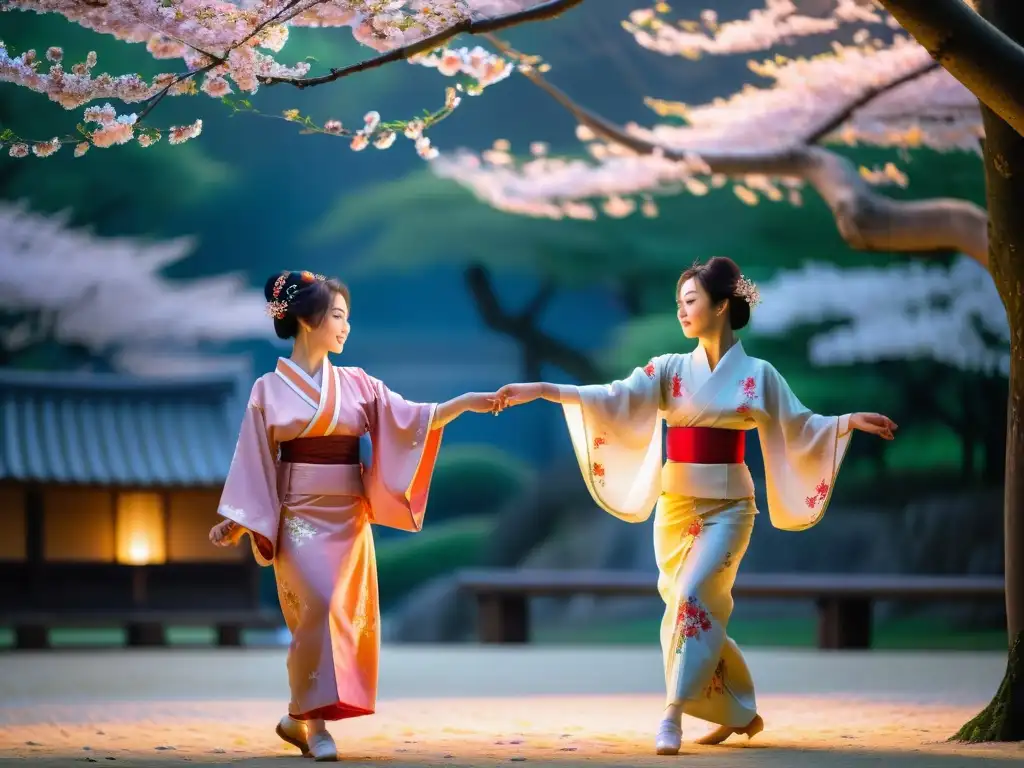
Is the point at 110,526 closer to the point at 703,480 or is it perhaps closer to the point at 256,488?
the point at 256,488

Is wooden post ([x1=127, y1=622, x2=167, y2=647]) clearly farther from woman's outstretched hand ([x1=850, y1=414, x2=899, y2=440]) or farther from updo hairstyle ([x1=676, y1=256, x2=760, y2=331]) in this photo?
woman's outstretched hand ([x1=850, y1=414, x2=899, y2=440])

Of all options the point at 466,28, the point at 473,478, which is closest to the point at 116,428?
the point at 473,478

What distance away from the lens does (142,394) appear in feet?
34.7

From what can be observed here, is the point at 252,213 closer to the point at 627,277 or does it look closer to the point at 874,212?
the point at 627,277

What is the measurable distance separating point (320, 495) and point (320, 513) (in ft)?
0.20

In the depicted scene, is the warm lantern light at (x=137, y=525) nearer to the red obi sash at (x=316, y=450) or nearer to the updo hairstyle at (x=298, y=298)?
the updo hairstyle at (x=298, y=298)

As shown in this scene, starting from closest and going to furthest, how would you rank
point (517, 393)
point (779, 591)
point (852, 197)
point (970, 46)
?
1. point (970, 46)
2. point (517, 393)
3. point (852, 197)
4. point (779, 591)

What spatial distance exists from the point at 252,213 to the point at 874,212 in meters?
5.05

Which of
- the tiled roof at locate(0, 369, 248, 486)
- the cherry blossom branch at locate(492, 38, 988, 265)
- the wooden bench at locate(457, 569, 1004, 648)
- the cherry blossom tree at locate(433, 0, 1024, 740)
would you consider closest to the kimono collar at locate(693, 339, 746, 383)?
the cherry blossom branch at locate(492, 38, 988, 265)

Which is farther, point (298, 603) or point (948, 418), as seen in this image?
point (948, 418)

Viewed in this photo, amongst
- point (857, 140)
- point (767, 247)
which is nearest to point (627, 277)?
point (767, 247)

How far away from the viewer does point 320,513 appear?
4.57m

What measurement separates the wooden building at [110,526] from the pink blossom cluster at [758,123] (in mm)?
3190

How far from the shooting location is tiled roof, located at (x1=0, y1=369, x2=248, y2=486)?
9883 mm
